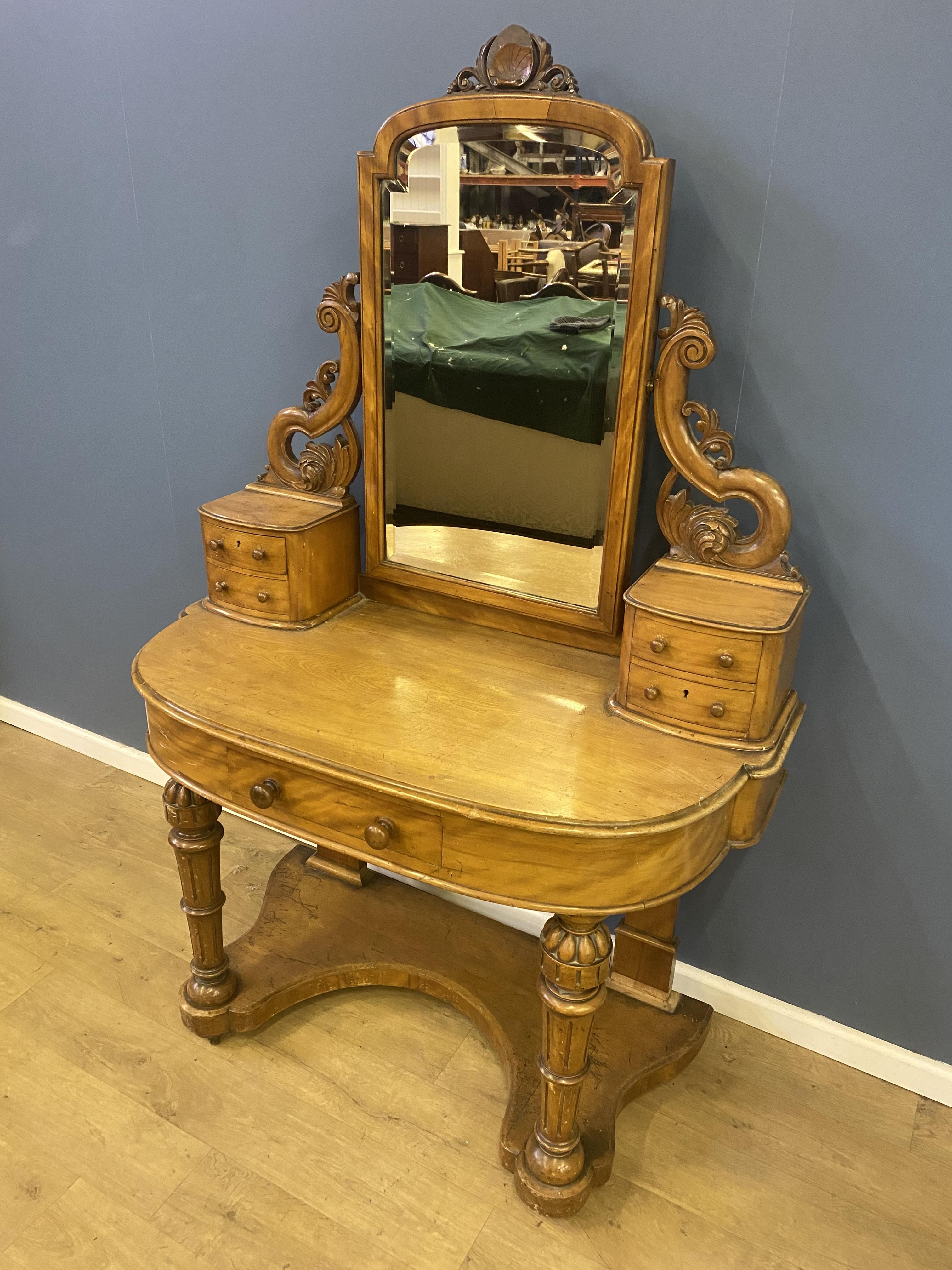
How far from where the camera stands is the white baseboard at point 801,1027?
1.76 meters

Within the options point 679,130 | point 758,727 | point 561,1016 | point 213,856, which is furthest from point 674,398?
point 213,856

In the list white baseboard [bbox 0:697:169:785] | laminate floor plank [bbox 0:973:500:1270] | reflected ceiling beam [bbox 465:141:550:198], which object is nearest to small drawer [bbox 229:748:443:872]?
laminate floor plank [bbox 0:973:500:1270]

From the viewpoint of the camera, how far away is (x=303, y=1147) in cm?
165

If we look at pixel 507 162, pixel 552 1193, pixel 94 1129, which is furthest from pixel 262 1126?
pixel 507 162

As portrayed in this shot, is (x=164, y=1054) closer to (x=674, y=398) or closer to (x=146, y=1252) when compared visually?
(x=146, y=1252)

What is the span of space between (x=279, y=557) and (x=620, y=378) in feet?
2.15

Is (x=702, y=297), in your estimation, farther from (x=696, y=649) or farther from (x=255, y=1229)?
(x=255, y=1229)

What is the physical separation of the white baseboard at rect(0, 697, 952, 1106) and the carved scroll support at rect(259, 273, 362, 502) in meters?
0.67

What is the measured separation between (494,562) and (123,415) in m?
1.14

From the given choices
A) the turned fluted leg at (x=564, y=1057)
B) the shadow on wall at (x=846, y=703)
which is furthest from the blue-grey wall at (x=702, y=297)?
the turned fluted leg at (x=564, y=1057)

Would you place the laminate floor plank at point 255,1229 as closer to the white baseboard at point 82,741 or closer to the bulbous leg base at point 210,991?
the bulbous leg base at point 210,991

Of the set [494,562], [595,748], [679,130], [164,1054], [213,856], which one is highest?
[679,130]

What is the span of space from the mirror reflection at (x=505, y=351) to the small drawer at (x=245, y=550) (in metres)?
0.21

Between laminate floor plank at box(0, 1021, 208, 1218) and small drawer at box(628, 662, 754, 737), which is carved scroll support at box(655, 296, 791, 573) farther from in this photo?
laminate floor plank at box(0, 1021, 208, 1218)
